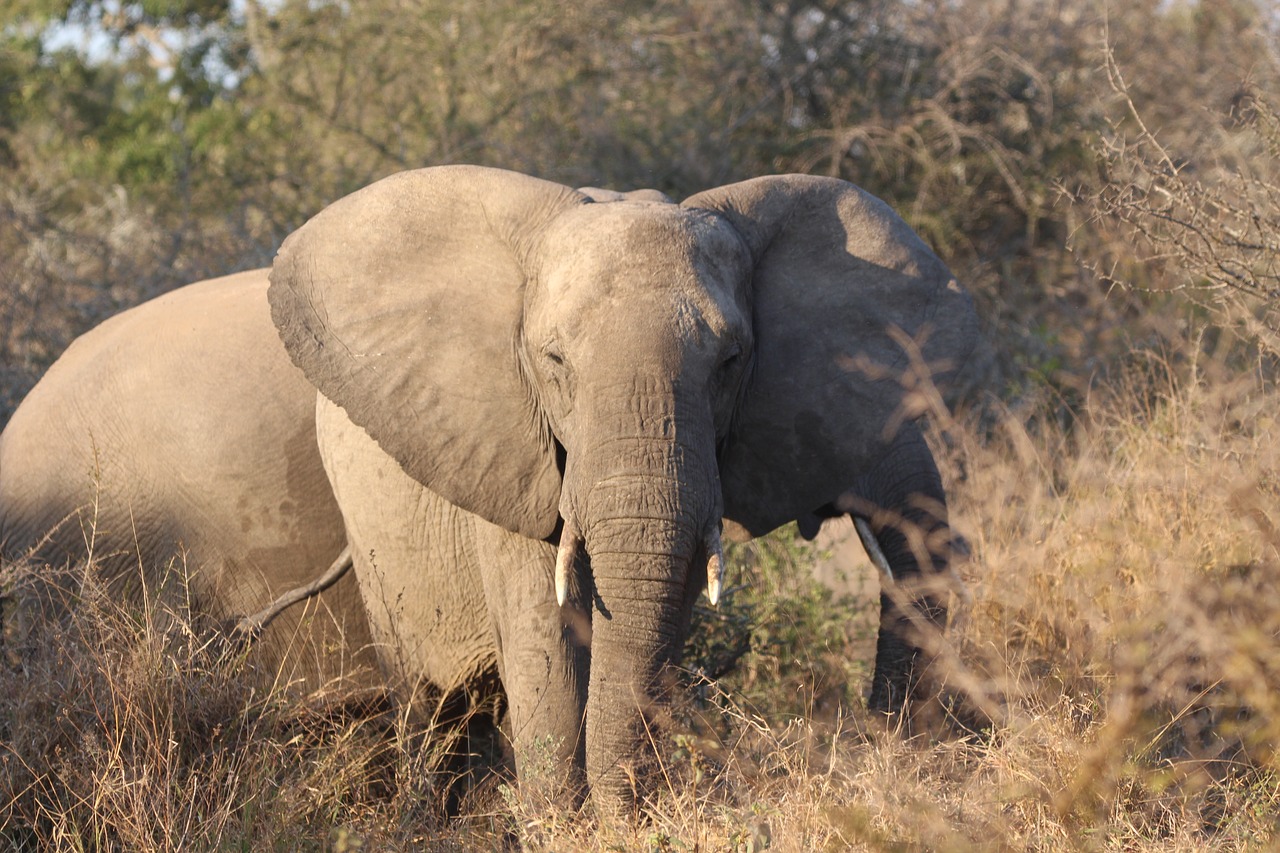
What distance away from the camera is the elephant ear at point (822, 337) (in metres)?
4.07

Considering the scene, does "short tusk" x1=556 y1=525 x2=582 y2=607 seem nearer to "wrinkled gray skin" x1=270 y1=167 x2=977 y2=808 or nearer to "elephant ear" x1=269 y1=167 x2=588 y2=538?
"wrinkled gray skin" x1=270 y1=167 x2=977 y2=808

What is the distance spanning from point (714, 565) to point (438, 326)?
3.44 ft

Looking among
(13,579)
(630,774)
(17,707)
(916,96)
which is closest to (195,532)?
(13,579)

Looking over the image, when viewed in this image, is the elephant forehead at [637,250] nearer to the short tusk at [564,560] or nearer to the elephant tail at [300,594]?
the short tusk at [564,560]

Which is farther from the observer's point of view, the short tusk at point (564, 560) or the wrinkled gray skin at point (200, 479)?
the wrinkled gray skin at point (200, 479)

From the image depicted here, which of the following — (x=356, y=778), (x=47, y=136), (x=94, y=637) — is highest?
(x=94, y=637)

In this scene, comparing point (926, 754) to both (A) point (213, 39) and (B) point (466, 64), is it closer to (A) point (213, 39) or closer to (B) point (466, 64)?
(B) point (466, 64)

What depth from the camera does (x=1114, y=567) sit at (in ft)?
15.6

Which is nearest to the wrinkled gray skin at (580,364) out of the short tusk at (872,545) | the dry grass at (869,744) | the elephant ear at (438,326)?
the elephant ear at (438,326)

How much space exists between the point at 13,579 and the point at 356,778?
1313 mm

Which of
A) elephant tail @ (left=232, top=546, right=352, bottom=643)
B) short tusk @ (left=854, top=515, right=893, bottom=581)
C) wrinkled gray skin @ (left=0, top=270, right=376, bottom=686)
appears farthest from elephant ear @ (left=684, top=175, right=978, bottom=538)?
wrinkled gray skin @ (left=0, top=270, right=376, bottom=686)

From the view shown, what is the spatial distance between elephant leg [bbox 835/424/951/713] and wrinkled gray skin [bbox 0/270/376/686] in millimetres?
1546

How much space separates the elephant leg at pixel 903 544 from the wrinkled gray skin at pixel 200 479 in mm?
1546

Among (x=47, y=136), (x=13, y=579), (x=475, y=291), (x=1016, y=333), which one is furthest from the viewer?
(x=47, y=136)
